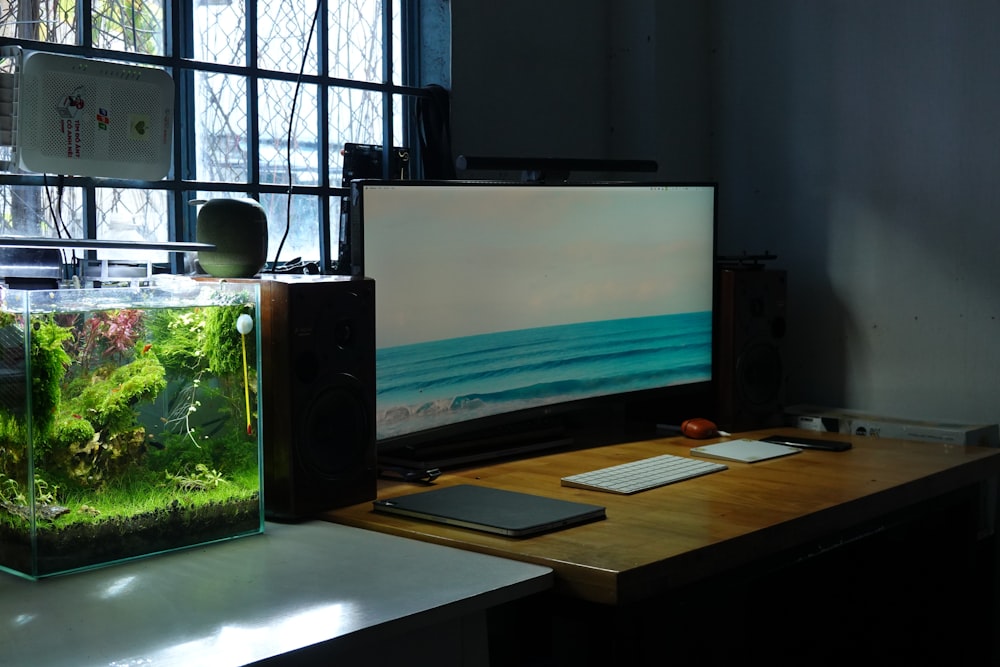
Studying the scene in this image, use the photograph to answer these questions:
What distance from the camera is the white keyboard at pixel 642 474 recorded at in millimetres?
1672

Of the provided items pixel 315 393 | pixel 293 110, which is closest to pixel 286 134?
pixel 293 110

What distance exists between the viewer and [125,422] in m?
1.28

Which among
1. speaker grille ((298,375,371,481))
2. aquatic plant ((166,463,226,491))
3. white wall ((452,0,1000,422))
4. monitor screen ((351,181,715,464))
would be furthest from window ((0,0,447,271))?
aquatic plant ((166,463,226,491))

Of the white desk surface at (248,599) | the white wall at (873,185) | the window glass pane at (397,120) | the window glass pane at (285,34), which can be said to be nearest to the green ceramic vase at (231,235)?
the white desk surface at (248,599)

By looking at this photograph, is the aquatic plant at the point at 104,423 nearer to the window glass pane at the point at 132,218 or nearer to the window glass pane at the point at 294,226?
the window glass pane at the point at 132,218

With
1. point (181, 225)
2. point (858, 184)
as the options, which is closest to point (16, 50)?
point (181, 225)

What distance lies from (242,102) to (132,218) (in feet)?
1.03

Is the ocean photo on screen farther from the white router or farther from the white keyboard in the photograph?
the white router

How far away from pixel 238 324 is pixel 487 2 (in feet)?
3.95

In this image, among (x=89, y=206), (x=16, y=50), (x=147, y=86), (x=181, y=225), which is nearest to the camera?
(x=16, y=50)

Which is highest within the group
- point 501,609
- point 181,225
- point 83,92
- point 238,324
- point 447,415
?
point 83,92

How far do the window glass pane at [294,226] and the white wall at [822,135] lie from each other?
0.36 m

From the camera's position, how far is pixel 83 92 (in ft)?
4.66

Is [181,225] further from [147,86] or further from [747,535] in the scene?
[747,535]
